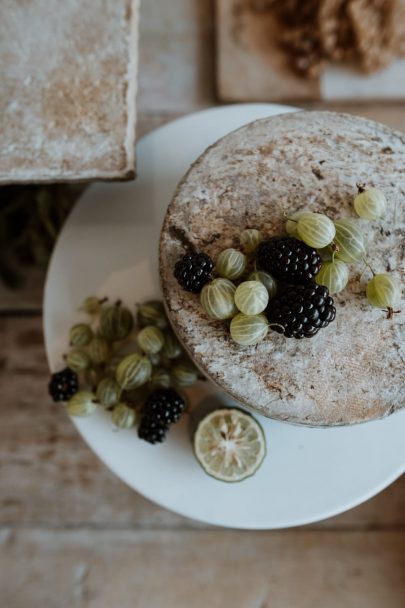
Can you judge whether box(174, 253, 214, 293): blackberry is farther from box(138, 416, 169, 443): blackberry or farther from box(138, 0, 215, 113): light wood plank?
box(138, 0, 215, 113): light wood plank

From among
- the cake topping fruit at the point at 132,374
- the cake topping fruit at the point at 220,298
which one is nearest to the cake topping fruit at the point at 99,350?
the cake topping fruit at the point at 132,374

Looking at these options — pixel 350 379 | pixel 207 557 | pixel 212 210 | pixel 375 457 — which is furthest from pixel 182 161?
pixel 207 557

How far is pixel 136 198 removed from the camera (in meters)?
0.92

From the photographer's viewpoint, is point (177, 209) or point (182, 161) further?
point (182, 161)

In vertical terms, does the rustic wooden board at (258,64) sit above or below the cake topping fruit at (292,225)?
above

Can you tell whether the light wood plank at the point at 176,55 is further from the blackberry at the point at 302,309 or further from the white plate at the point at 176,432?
the blackberry at the point at 302,309

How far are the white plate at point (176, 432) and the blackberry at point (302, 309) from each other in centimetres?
24

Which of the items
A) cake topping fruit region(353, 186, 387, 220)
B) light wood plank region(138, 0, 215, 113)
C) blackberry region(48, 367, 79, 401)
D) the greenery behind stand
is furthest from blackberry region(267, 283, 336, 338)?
light wood plank region(138, 0, 215, 113)

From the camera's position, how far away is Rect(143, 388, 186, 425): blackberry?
31.7 inches

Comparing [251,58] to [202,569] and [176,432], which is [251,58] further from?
[202,569]

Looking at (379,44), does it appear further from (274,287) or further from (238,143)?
(274,287)

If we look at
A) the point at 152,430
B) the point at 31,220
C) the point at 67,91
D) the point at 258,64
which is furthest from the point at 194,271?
the point at 258,64

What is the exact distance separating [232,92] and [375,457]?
2.48 ft

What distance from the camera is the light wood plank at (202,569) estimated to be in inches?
45.9
